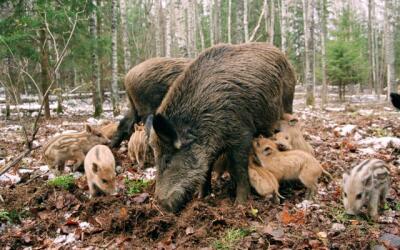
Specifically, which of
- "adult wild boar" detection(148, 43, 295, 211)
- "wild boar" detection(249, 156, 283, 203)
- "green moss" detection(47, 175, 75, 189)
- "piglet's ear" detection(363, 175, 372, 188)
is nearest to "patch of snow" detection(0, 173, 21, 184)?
"green moss" detection(47, 175, 75, 189)

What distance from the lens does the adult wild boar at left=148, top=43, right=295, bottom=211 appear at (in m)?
4.68

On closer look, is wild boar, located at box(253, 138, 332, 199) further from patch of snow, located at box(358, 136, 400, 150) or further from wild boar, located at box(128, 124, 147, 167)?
patch of snow, located at box(358, 136, 400, 150)

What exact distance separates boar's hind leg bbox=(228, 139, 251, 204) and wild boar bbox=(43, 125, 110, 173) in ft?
8.86

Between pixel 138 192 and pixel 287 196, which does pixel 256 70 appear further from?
pixel 138 192

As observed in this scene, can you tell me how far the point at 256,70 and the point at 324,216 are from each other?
1919 millimetres

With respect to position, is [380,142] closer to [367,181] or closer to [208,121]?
[367,181]

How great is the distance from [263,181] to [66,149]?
10.1ft

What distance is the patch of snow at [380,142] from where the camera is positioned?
24.6ft

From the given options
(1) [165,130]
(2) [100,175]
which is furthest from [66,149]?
(1) [165,130]

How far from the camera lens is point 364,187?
14.1 ft

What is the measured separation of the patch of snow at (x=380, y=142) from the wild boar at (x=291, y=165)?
2.93 meters

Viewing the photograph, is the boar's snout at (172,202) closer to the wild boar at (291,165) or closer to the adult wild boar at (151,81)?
the wild boar at (291,165)

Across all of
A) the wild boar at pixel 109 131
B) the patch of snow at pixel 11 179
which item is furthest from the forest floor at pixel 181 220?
the wild boar at pixel 109 131

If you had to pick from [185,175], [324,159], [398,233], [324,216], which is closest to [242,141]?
[185,175]
